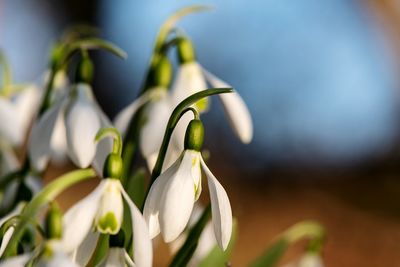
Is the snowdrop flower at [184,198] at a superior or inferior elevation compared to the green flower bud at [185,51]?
inferior

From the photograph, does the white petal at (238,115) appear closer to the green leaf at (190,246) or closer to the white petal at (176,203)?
the green leaf at (190,246)

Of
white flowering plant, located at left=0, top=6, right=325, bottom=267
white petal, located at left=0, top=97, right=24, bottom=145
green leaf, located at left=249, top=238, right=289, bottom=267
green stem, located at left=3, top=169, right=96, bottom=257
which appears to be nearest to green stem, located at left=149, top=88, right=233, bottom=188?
white flowering plant, located at left=0, top=6, right=325, bottom=267

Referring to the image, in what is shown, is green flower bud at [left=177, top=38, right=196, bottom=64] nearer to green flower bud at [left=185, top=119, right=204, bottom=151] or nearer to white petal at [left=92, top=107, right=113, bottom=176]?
white petal at [left=92, top=107, right=113, bottom=176]

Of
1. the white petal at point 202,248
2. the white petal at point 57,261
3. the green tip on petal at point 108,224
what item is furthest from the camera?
the white petal at point 202,248

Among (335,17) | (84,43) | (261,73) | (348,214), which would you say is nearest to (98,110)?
(84,43)

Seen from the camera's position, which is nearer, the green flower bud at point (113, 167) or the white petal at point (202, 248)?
the green flower bud at point (113, 167)

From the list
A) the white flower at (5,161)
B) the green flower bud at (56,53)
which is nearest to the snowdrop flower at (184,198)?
the green flower bud at (56,53)
